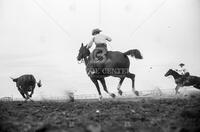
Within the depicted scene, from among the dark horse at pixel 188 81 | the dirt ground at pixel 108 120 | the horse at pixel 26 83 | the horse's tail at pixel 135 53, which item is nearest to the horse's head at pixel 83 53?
the horse's tail at pixel 135 53

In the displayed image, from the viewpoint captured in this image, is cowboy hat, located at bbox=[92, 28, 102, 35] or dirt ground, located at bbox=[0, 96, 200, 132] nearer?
dirt ground, located at bbox=[0, 96, 200, 132]

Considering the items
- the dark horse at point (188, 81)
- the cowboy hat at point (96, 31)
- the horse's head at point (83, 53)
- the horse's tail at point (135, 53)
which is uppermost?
the cowboy hat at point (96, 31)

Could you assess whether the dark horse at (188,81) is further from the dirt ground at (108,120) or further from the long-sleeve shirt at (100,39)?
the dirt ground at (108,120)

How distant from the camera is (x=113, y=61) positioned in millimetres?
13945

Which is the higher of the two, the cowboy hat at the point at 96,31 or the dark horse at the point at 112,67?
the cowboy hat at the point at 96,31

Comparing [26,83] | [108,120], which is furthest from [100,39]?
[108,120]

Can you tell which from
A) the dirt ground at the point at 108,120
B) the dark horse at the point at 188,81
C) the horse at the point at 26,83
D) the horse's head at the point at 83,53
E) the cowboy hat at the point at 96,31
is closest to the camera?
the dirt ground at the point at 108,120

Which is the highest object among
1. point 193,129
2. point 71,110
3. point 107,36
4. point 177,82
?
point 107,36

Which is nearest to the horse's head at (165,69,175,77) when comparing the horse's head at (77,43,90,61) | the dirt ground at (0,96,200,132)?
the horse's head at (77,43,90,61)

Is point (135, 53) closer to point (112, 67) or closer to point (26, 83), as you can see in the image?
point (112, 67)

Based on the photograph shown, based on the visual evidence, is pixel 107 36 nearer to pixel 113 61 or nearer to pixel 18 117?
pixel 113 61

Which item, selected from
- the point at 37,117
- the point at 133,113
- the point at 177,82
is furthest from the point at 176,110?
the point at 177,82

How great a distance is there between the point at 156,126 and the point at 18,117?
114 inches

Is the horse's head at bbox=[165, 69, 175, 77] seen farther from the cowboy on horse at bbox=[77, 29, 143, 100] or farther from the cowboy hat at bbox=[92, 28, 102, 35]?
Result: the cowboy hat at bbox=[92, 28, 102, 35]
